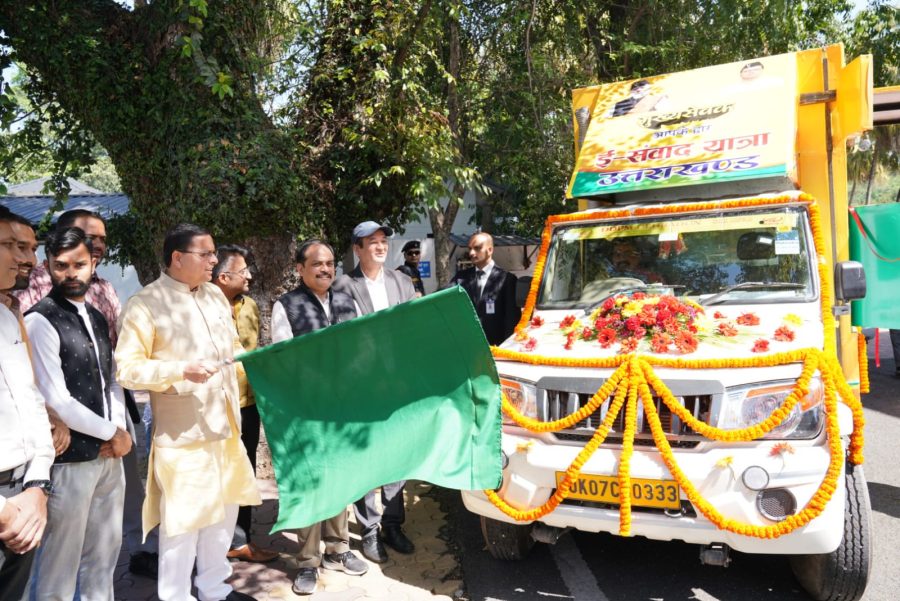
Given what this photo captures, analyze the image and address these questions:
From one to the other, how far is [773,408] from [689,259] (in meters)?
1.53

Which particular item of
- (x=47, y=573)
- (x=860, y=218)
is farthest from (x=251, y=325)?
(x=860, y=218)

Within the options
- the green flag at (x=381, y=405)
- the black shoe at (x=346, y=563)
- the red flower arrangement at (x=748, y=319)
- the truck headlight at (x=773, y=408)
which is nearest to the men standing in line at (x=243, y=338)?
Result: the black shoe at (x=346, y=563)

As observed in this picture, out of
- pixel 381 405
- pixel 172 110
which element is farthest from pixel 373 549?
pixel 172 110

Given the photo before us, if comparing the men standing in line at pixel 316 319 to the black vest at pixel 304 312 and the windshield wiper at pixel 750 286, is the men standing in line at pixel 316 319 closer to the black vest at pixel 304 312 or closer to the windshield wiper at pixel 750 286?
the black vest at pixel 304 312

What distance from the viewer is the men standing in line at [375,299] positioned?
434cm

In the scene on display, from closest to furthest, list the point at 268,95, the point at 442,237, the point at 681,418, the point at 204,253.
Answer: the point at 681,418
the point at 204,253
the point at 268,95
the point at 442,237

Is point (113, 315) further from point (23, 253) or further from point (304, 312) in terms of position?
point (23, 253)

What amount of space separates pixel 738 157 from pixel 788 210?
24.2 inches

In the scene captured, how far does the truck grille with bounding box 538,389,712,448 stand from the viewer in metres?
3.33

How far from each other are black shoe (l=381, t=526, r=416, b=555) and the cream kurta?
1.36 meters

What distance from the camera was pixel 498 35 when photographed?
10.9 m

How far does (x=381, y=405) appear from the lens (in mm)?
3547

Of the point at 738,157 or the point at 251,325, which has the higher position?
the point at 738,157

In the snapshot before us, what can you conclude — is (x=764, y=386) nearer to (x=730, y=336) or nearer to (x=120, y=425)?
(x=730, y=336)
